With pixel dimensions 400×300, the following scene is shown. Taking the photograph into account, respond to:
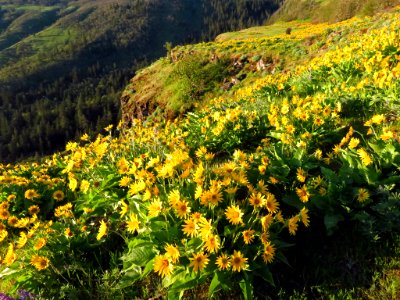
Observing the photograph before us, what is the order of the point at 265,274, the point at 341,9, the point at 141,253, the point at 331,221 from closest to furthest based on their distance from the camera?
the point at 265,274, the point at 141,253, the point at 331,221, the point at 341,9

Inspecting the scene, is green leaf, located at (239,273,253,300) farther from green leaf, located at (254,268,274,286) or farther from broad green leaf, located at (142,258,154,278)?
broad green leaf, located at (142,258,154,278)

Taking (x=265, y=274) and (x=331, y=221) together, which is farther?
(x=331, y=221)

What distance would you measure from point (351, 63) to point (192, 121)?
467 centimetres

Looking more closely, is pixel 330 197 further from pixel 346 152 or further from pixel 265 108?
pixel 265 108

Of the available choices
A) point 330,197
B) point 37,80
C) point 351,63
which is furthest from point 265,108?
point 37,80

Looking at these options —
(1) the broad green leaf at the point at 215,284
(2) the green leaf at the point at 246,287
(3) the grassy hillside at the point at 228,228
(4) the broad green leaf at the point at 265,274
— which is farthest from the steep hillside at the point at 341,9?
(1) the broad green leaf at the point at 215,284

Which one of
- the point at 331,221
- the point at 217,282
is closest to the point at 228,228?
the point at 217,282

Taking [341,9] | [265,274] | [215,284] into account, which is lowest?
[341,9]

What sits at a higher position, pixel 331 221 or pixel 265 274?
pixel 331 221

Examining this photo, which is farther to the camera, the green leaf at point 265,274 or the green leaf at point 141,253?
the green leaf at point 141,253

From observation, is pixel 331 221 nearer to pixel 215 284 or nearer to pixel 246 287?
pixel 246 287

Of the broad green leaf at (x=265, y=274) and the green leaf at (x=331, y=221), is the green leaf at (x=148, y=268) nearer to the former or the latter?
the broad green leaf at (x=265, y=274)

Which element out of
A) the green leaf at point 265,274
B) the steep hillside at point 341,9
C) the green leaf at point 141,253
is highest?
the green leaf at point 141,253

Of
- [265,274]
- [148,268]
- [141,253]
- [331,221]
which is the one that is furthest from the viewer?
[331,221]
